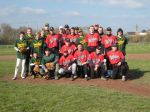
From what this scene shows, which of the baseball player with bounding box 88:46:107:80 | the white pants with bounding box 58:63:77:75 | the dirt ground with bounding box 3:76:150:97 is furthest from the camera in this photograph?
the baseball player with bounding box 88:46:107:80

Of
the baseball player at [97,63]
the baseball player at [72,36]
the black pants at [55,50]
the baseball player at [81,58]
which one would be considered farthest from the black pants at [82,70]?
the baseball player at [72,36]

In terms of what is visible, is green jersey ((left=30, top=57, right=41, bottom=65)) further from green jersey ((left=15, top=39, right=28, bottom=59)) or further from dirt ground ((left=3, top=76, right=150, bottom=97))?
dirt ground ((left=3, top=76, right=150, bottom=97))

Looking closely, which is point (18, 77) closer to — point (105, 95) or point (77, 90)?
point (77, 90)

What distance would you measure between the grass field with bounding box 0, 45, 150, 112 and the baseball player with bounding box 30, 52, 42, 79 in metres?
1.67

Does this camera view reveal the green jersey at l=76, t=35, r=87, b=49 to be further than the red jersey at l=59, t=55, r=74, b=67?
Yes

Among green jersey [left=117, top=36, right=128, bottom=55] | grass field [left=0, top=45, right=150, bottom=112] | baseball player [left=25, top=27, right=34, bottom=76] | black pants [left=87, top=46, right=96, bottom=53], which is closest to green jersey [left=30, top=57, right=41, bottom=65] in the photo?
baseball player [left=25, top=27, right=34, bottom=76]

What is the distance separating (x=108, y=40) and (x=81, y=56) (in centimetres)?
127

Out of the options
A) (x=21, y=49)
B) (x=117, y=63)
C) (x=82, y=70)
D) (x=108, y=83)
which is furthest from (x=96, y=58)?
(x=21, y=49)

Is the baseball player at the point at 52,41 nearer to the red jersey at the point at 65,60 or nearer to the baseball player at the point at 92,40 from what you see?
the red jersey at the point at 65,60

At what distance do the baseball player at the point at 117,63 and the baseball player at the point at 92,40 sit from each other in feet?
2.08

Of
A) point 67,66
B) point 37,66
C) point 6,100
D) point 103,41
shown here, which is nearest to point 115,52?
point 103,41

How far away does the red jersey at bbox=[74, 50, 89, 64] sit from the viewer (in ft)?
39.7

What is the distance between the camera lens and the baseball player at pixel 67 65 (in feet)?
39.2

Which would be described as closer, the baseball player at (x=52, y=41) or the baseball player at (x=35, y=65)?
the baseball player at (x=35, y=65)
